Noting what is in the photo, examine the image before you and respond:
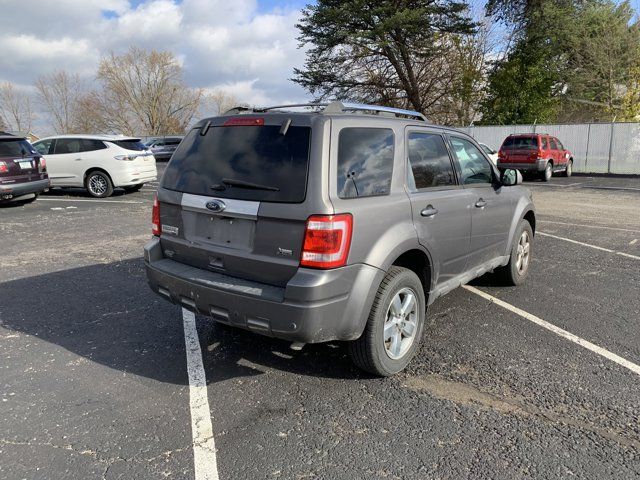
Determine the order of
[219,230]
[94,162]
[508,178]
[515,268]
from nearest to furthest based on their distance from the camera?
[219,230], [508,178], [515,268], [94,162]

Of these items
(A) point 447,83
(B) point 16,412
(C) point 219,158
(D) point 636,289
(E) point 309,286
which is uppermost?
(A) point 447,83

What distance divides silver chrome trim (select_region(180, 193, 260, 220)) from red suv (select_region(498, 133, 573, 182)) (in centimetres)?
1668

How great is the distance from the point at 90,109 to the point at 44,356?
59239 mm

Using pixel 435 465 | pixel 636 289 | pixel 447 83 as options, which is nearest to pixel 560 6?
pixel 447 83

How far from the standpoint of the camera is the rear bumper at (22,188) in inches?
425

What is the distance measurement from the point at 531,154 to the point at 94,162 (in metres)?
15.1

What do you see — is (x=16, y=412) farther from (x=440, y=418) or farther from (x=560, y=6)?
(x=560, y=6)

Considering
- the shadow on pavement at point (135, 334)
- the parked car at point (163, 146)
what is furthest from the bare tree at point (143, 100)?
the shadow on pavement at point (135, 334)

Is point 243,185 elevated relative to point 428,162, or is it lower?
lower

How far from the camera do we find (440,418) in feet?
→ 9.75

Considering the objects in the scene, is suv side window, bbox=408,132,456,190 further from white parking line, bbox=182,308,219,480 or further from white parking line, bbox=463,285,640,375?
white parking line, bbox=182,308,219,480

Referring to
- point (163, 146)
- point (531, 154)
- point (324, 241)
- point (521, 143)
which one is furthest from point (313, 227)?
point (163, 146)

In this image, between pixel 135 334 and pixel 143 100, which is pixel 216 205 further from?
pixel 143 100

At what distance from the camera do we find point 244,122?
3.37 meters
